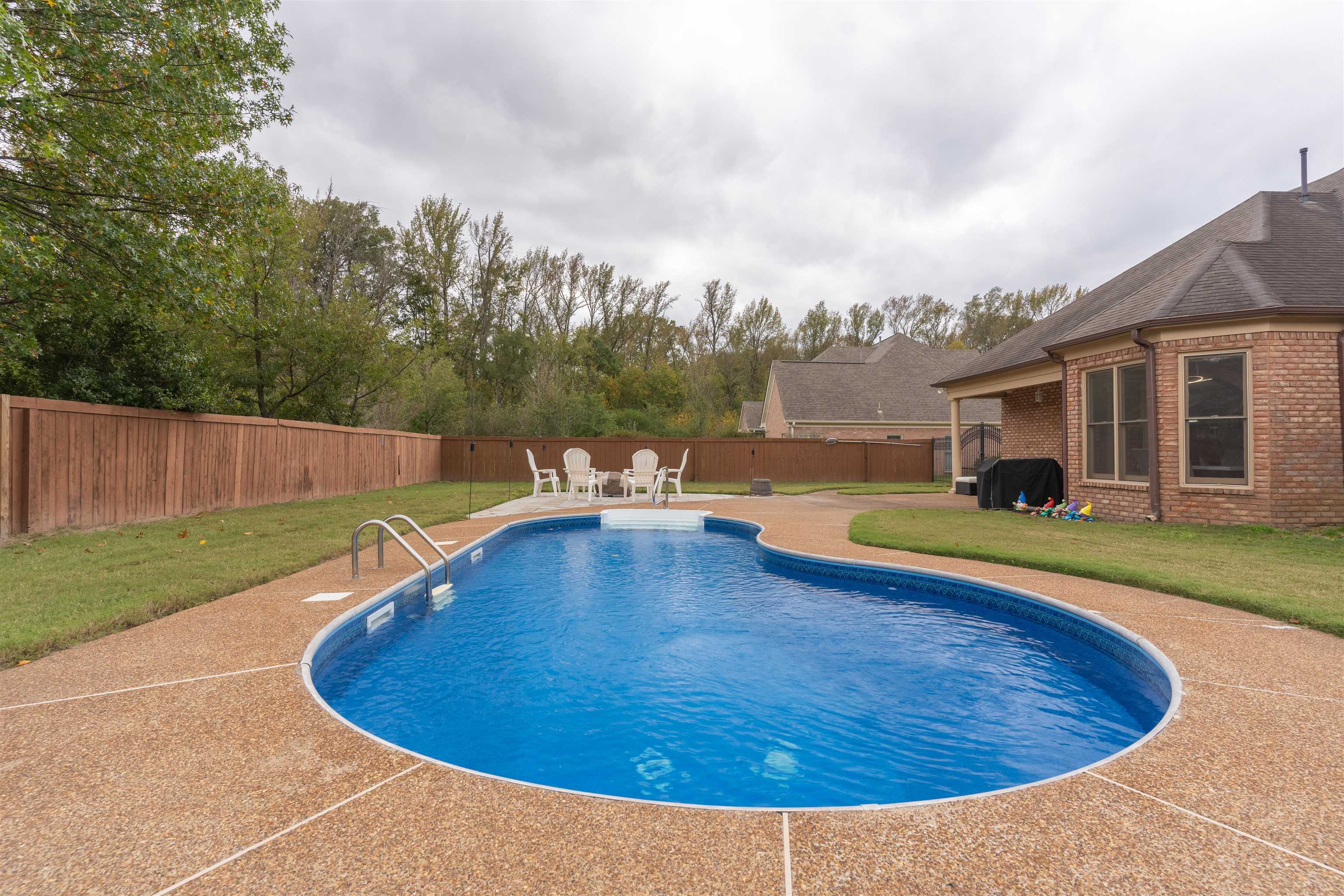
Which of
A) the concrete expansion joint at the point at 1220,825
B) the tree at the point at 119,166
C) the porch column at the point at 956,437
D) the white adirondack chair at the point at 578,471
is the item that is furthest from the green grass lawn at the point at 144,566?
the porch column at the point at 956,437

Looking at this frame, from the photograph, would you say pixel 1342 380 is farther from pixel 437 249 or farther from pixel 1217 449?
pixel 437 249

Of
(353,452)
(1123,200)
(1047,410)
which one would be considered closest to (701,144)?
(1047,410)

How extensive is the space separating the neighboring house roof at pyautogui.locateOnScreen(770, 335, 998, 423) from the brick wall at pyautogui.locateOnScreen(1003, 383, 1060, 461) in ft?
29.6

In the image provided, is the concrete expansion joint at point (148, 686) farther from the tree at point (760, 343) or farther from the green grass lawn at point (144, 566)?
the tree at point (760, 343)

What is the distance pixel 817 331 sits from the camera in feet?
121

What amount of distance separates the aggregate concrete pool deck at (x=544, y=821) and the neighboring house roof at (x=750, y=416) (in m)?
28.7

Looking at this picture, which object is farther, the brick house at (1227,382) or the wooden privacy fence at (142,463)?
the brick house at (1227,382)

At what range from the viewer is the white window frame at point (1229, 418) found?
7301 mm

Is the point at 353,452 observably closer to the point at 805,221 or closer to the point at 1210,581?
the point at 1210,581

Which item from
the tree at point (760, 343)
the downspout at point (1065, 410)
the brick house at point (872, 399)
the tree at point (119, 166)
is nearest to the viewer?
the tree at point (119, 166)

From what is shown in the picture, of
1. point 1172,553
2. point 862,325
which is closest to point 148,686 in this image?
point 1172,553

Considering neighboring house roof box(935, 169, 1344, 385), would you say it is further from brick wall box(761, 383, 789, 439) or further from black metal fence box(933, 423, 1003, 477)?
brick wall box(761, 383, 789, 439)

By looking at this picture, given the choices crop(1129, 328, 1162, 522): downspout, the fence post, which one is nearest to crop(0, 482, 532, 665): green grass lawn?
the fence post

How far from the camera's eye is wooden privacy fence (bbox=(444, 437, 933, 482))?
61.9 ft
